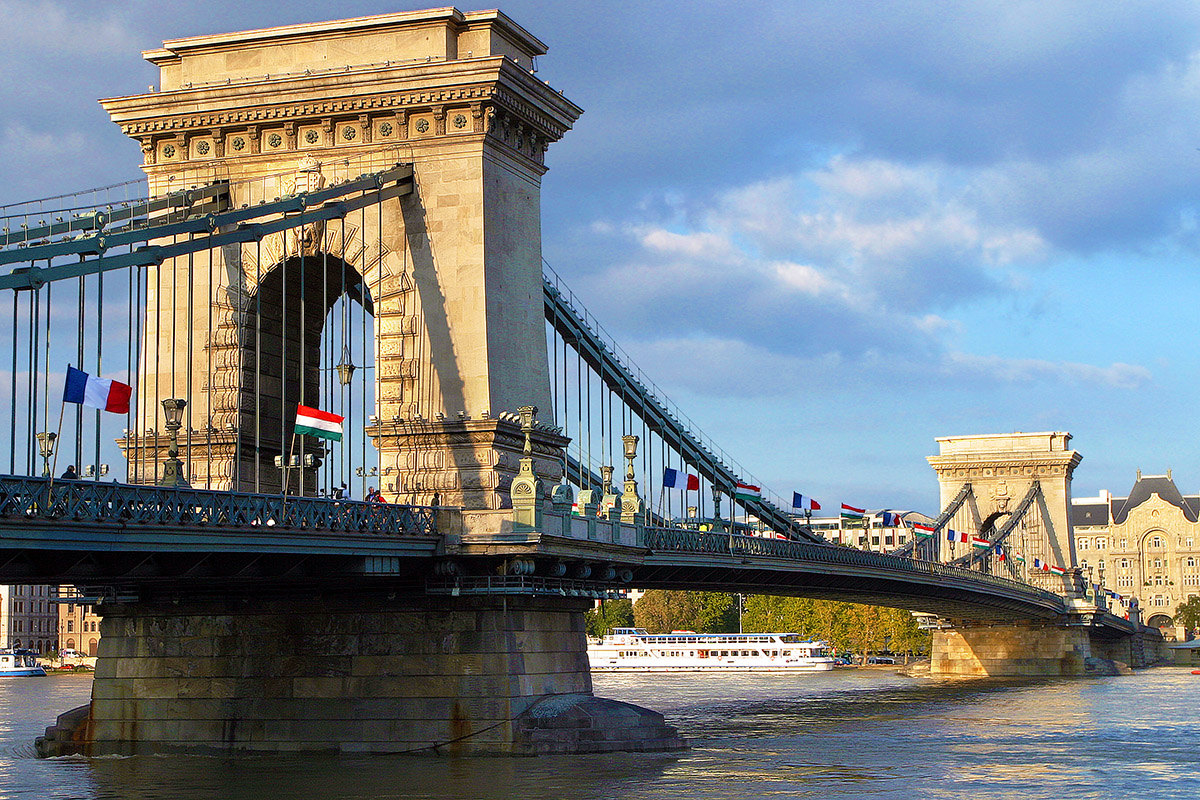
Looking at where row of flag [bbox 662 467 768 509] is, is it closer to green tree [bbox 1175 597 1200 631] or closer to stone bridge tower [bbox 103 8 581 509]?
stone bridge tower [bbox 103 8 581 509]

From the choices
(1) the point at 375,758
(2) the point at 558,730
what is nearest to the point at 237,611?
(1) the point at 375,758

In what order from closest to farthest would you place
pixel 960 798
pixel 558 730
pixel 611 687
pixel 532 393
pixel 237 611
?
pixel 960 798 < pixel 558 730 < pixel 237 611 < pixel 532 393 < pixel 611 687

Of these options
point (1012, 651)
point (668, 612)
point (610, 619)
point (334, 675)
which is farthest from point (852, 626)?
point (334, 675)

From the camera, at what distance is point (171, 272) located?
4791 centimetres

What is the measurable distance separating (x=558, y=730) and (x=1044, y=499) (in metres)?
97.7

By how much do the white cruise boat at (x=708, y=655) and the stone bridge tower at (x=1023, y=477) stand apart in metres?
18.7

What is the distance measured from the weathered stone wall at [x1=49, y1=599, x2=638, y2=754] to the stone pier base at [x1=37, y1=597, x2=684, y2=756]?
0.04m

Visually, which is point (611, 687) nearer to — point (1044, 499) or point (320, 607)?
point (1044, 499)

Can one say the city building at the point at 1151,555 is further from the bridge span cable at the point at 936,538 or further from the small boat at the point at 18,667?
the small boat at the point at 18,667

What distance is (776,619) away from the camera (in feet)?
554

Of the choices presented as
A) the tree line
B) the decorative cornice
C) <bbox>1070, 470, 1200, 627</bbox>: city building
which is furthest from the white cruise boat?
the decorative cornice

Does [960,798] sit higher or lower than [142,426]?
lower

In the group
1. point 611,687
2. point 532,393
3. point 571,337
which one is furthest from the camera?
point 611,687

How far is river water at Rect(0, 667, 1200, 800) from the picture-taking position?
37281 mm
